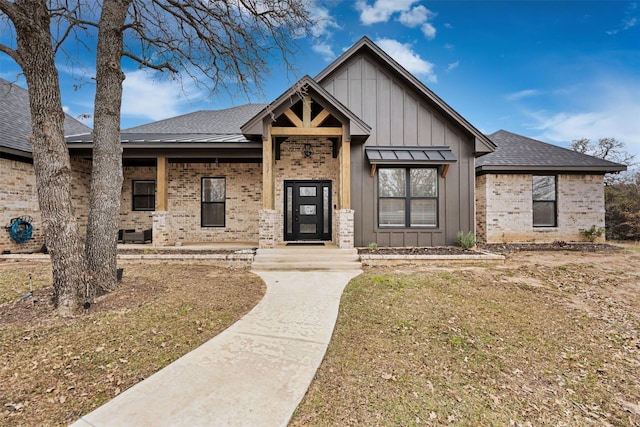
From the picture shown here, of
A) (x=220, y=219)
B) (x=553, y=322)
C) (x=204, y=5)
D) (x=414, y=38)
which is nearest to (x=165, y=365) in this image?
(x=553, y=322)

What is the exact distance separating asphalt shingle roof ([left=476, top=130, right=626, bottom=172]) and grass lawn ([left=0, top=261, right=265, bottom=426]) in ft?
32.4

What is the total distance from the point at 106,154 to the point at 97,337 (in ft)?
9.60

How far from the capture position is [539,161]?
1050 centimetres

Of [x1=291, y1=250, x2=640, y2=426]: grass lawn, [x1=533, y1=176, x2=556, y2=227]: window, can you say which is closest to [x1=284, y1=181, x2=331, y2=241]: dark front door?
[x1=291, y1=250, x2=640, y2=426]: grass lawn

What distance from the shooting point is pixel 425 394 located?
2314mm

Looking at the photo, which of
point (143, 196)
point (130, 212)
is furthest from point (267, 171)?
point (130, 212)

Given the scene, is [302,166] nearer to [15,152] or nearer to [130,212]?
[130,212]

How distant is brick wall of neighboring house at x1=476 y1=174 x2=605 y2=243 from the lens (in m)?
10.4

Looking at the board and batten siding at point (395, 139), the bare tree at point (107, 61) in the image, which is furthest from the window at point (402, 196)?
the bare tree at point (107, 61)

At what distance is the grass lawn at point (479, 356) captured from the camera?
2158 mm

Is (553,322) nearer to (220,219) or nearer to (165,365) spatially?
(165,365)

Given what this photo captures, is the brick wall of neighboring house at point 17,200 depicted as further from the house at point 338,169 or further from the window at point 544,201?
the window at point 544,201

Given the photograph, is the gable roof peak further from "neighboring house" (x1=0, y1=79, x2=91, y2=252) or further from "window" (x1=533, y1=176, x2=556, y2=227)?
"neighboring house" (x1=0, y1=79, x2=91, y2=252)

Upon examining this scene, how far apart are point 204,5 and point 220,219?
263 inches
